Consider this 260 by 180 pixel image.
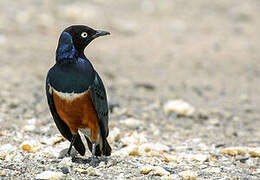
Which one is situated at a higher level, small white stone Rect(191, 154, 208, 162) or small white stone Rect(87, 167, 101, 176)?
small white stone Rect(87, 167, 101, 176)

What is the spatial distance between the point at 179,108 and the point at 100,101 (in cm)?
346

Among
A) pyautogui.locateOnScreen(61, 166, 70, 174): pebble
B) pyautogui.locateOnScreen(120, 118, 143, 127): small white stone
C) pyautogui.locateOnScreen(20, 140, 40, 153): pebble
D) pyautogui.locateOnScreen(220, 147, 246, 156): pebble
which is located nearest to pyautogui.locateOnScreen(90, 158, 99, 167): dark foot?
pyautogui.locateOnScreen(61, 166, 70, 174): pebble

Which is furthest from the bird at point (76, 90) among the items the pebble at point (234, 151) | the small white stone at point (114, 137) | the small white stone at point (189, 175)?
the pebble at point (234, 151)

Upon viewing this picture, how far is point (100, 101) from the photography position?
528cm

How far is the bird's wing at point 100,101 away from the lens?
5168mm

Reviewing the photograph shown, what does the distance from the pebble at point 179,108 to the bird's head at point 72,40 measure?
3434 millimetres

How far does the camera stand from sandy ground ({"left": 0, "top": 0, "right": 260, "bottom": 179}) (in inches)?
212

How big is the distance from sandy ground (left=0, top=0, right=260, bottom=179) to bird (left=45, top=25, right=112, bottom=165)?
1.13 ft

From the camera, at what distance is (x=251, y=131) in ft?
26.6

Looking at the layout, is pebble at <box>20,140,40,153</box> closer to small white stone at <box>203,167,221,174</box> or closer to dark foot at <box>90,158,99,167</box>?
dark foot at <box>90,158,99,167</box>

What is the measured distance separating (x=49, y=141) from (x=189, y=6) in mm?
11180

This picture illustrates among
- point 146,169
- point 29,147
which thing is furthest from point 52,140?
point 146,169

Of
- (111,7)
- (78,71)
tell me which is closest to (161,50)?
(111,7)

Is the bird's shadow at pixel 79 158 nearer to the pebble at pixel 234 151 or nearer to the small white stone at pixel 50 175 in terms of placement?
the small white stone at pixel 50 175
